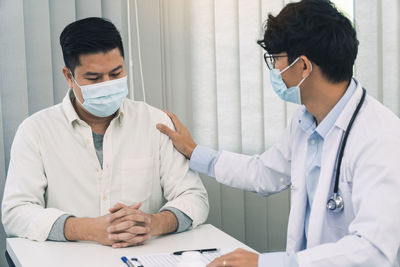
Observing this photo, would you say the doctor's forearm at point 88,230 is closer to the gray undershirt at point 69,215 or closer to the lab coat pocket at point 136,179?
the gray undershirt at point 69,215

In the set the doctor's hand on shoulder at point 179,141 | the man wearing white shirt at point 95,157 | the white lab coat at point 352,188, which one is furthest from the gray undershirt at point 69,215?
the white lab coat at point 352,188

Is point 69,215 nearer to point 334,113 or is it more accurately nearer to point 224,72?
point 334,113

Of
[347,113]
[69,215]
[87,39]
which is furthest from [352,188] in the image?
[87,39]

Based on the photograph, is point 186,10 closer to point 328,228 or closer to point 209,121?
point 209,121

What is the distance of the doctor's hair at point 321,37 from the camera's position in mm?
1438

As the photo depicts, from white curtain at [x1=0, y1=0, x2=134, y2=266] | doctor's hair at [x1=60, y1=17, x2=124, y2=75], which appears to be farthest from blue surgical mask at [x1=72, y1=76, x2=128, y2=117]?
white curtain at [x1=0, y1=0, x2=134, y2=266]

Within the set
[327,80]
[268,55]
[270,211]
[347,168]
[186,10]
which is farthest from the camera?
[270,211]

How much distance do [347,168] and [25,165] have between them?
1.05 m

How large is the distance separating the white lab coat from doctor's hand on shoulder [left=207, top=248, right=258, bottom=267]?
0.11 metres

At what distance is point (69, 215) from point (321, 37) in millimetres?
941

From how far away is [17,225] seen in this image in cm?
160

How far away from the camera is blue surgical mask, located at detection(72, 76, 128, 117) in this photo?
1759mm

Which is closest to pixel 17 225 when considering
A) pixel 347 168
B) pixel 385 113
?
pixel 347 168

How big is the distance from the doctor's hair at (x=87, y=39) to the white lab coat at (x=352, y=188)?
0.70 metres
